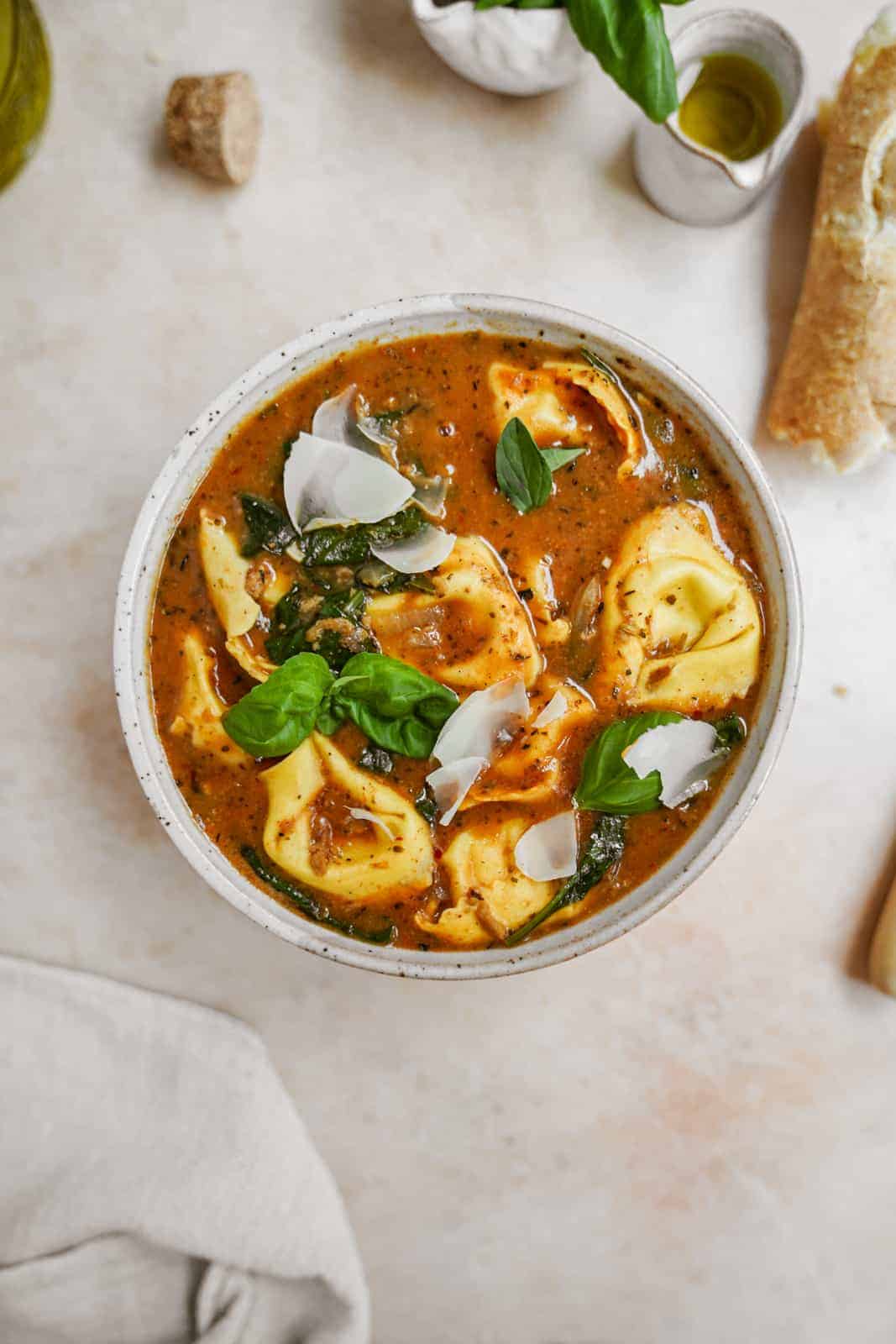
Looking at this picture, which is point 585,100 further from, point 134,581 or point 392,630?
point 134,581

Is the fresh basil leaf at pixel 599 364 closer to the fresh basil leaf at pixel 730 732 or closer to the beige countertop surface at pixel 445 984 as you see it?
the beige countertop surface at pixel 445 984

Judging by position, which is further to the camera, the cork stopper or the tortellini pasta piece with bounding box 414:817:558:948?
the cork stopper

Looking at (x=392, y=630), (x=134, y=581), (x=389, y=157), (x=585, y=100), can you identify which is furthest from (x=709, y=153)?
(x=134, y=581)

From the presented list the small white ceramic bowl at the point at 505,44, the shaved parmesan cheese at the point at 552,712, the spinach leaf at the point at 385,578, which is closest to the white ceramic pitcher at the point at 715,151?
the small white ceramic bowl at the point at 505,44

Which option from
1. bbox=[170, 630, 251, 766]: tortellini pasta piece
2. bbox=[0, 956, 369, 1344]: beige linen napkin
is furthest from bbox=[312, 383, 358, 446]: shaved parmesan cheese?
bbox=[0, 956, 369, 1344]: beige linen napkin

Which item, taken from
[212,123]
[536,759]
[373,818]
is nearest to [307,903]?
[373,818]

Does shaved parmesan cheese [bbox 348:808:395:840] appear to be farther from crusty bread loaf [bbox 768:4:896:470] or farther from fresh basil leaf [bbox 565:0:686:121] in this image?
fresh basil leaf [bbox 565:0:686:121]
